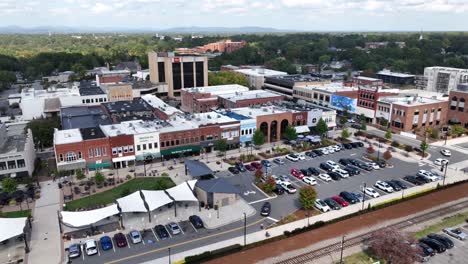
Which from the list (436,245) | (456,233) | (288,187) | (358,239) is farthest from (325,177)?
(436,245)

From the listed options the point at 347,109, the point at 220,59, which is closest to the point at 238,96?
the point at 347,109

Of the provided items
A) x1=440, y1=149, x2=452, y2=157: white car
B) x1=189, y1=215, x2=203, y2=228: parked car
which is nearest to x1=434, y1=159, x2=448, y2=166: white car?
x1=440, y1=149, x2=452, y2=157: white car

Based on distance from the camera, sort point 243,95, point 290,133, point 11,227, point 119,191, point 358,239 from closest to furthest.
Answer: point 11,227
point 358,239
point 119,191
point 290,133
point 243,95

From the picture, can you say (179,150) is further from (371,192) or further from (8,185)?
(371,192)

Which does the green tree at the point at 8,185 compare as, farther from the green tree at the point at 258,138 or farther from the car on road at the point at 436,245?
the car on road at the point at 436,245

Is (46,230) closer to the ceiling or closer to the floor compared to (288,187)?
closer to the floor

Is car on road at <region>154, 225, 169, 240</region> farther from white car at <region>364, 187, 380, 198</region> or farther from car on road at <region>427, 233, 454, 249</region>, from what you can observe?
car on road at <region>427, 233, 454, 249</region>
